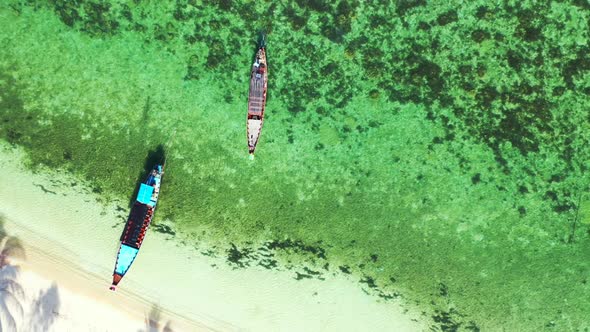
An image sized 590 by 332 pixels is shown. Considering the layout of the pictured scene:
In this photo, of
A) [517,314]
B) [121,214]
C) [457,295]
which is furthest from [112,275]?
[517,314]

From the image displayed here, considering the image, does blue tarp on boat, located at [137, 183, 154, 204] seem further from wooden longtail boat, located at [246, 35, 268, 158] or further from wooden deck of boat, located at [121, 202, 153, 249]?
wooden longtail boat, located at [246, 35, 268, 158]

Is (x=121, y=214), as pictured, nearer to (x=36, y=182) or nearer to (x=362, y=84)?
(x=36, y=182)

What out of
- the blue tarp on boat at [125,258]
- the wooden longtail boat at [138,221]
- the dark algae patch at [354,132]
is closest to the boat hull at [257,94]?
the dark algae patch at [354,132]

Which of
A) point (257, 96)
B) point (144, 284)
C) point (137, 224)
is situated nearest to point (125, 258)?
point (144, 284)

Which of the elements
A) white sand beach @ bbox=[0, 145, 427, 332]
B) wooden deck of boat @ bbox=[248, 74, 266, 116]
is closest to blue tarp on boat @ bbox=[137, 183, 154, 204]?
white sand beach @ bbox=[0, 145, 427, 332]

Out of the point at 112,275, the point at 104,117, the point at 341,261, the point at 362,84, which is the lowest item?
the point at 112,275

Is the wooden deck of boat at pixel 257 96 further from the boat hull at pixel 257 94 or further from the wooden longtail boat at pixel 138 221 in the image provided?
the wooden longtail boat at pixel 138 221
